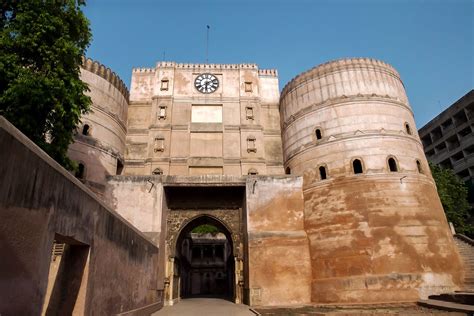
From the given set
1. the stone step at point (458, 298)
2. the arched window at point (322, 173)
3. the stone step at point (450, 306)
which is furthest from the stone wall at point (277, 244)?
the stone step at point (458, 298)

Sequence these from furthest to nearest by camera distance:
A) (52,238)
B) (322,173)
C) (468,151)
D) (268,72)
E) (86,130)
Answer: (468,151), (268,72), (86,130), (322,173), (52,238)

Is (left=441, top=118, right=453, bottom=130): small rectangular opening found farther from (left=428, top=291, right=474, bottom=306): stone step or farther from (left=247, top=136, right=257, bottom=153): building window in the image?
(left=428, top=291, right=474, bottom=306): stone step

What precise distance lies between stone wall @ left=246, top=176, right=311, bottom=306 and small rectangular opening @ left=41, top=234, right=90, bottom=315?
9406mm

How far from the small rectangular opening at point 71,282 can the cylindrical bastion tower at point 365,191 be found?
1109 cm

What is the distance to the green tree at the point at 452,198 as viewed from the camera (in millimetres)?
24017

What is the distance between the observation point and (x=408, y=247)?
561 inches

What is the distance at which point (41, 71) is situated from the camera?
442 inches

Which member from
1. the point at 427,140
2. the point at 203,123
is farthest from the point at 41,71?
the point at 427,140

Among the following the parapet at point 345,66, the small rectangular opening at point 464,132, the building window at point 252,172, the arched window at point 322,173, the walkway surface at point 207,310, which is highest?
the small rectangular opening at point 464,132

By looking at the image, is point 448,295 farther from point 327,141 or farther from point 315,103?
point 315,103

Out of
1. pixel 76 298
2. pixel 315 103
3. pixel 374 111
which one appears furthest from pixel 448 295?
pixel 76 298

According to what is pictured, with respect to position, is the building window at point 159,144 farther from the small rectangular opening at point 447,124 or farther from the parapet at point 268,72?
the small rectangular opening at point 447,124

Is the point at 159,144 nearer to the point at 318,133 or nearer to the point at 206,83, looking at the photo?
the point at 206,83

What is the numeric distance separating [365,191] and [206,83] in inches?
544
